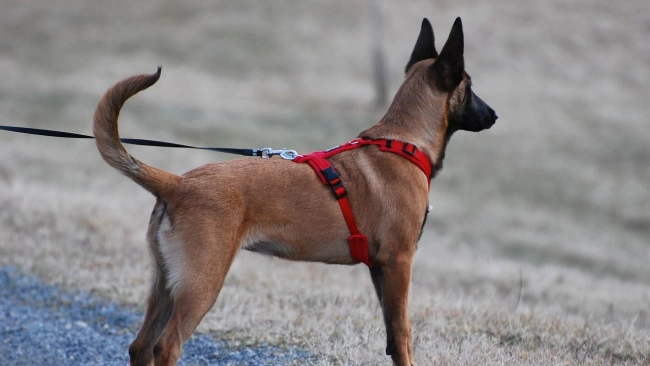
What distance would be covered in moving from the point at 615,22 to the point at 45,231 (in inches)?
1502

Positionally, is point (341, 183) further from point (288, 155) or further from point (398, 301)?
point (398, 301)

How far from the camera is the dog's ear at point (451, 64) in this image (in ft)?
15.8

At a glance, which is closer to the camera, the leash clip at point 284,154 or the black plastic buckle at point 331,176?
the black plastic buckle at point 331,176

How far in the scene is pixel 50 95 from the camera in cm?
2533

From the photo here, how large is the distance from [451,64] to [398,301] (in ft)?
5.54

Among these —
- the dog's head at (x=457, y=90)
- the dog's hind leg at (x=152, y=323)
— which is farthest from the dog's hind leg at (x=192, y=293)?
the dog's head at (x=457, y=90)

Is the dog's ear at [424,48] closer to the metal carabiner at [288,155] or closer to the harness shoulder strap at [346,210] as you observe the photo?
the metal carabiner at [288,155]

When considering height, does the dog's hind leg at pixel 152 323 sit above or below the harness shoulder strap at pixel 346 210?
below

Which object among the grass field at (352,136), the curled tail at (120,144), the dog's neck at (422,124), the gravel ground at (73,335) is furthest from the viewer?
the grass field at (352,136)

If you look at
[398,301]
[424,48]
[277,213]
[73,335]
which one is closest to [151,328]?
[277,213]

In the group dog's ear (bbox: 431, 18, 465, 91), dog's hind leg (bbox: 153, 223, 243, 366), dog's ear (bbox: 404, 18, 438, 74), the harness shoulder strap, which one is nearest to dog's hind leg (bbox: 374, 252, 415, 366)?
the harness shoulder strap

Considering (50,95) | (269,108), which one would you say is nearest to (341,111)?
(269,108)

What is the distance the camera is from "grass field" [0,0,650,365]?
21.0 feet

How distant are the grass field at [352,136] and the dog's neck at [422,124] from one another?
1.48 m
